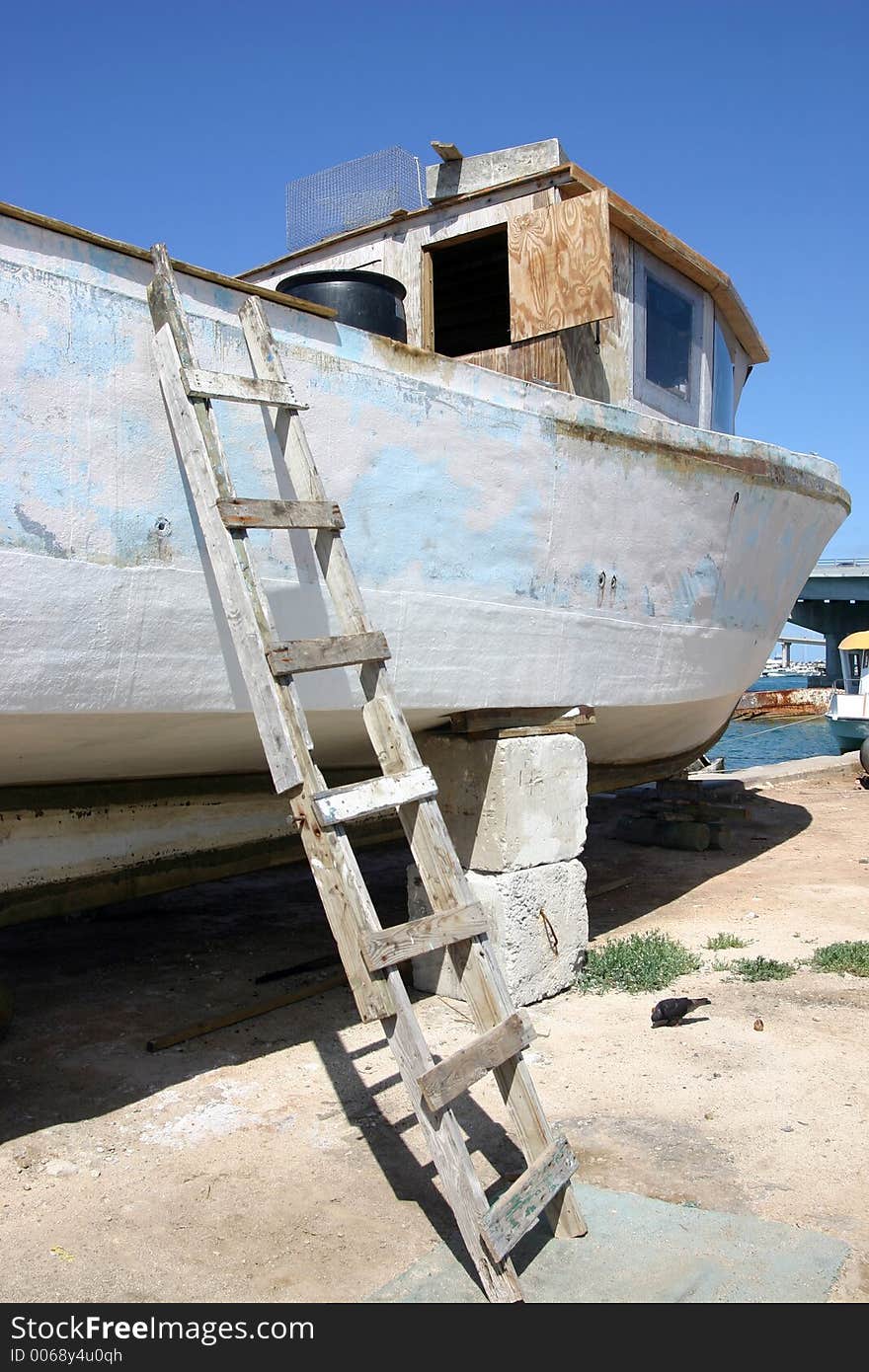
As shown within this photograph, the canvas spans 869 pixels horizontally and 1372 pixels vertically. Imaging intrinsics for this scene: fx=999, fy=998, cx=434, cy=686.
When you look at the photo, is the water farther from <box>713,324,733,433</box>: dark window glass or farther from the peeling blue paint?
the peeling blue paint

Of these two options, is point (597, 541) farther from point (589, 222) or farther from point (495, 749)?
point (589, 222)

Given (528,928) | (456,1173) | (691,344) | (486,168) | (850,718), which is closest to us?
(456,1173)

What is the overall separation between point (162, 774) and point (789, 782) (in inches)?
420

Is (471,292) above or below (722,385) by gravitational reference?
above

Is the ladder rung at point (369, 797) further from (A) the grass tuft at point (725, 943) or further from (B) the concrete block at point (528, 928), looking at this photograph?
(A) the grass tuft at point (725, 943)

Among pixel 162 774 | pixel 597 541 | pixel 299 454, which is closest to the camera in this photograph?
pixel 299 454

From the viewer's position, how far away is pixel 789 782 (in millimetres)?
→ 13453

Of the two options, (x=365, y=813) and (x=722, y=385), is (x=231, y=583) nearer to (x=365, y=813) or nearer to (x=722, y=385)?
(x=365, y=813)

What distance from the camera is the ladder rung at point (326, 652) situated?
3.11m

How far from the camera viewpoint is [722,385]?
7.61m

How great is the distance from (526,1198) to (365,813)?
1.15m

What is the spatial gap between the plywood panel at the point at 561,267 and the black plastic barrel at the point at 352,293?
2.81 feet

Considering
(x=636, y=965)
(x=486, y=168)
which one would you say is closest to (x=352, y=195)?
(x=486, y=168)
